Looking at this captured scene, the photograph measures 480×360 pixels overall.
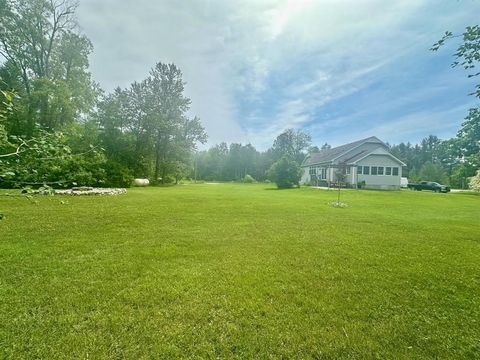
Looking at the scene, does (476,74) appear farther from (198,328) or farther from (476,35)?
(198,328)

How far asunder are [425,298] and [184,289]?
376cm

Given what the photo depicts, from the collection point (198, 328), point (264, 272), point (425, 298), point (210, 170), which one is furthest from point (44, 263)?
point (210, 170)

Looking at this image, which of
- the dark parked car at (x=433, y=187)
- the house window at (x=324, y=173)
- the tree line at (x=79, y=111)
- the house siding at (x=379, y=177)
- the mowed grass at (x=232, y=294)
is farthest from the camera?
the house window at (x=324, y=173)

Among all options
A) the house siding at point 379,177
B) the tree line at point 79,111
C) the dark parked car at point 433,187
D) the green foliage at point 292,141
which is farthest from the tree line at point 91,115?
the green foliage at point 292,141

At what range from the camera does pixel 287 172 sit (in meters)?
29.7

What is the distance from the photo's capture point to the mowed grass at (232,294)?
8.20 ft

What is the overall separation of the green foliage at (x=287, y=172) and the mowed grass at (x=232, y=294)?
23017 mm

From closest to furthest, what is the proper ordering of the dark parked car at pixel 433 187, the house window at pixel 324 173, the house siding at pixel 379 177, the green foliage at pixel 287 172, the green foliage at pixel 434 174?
1. the house siding at pixel 379 177
2. the green foliage at pixel 287 172
3. the dark parked car at pixel 433 187
4. the house window at pixel 324 173
5. the green foliage at pixel 434 174

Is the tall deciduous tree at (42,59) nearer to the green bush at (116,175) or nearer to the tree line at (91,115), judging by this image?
the tree line at (91,115)

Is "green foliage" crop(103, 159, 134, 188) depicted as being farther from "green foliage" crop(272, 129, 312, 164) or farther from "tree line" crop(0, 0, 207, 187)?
"green foliage" crop(272, 129, 312, 164)

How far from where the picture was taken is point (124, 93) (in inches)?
1265

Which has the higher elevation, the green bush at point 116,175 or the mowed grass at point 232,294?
the green bush at point 116,175

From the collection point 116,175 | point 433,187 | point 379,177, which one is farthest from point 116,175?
point 433,187

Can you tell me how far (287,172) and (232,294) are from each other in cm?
2713
